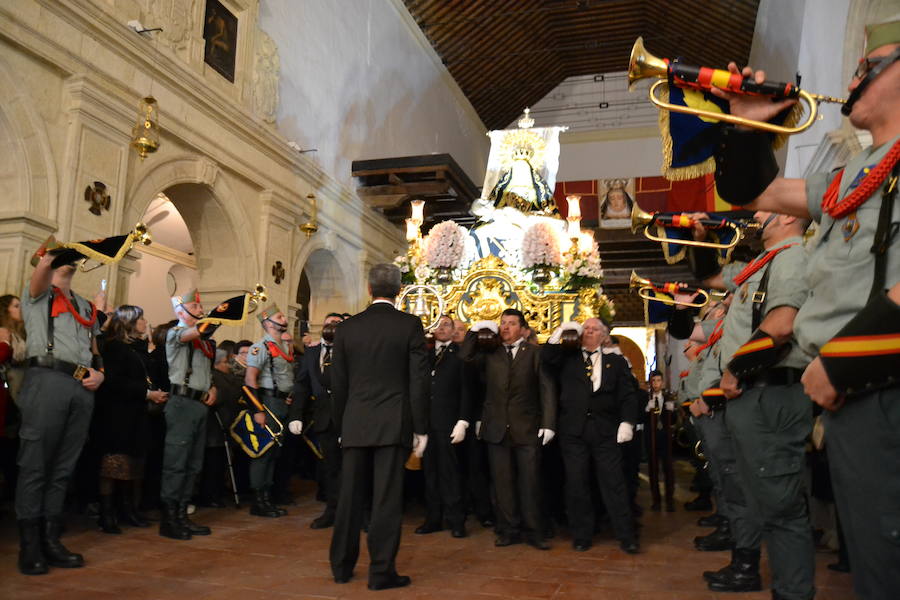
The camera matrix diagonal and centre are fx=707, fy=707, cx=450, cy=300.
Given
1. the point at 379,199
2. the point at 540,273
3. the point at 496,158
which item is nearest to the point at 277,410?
the point at 540,273

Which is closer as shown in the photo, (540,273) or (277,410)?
(277,410)

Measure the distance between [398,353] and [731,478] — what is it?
5.94 feet

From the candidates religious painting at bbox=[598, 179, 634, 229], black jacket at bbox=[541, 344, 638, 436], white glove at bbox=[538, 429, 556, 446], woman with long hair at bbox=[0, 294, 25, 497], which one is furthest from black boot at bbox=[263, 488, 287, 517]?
religious painting at bbox=[598, 179, 634, 229]

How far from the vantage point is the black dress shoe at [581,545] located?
4586 mm

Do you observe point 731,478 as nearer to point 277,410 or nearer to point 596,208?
point 277,410

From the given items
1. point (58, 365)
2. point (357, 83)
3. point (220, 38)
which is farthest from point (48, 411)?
point (357, 83)

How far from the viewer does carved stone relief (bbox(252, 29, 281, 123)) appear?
376 inches

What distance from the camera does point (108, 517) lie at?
4.68 m

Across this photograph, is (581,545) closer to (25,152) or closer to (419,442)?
(419,442)

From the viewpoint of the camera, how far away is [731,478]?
3586 mm

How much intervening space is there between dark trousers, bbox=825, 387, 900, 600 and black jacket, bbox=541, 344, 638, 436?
336cm

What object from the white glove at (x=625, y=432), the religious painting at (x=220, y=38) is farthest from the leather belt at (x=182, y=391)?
the religious painting at (x=220, y=38)

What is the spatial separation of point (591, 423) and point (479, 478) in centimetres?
117

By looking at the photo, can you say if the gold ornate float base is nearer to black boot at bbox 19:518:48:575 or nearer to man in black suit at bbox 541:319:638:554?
man in black suit at bbox 541:319:638:554
